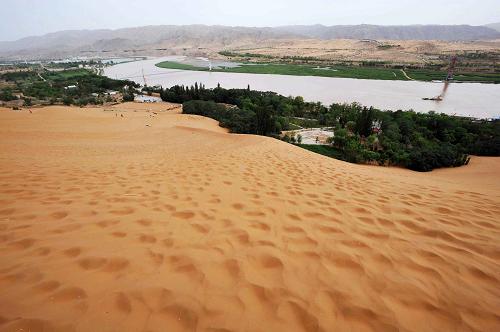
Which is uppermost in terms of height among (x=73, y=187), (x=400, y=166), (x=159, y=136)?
(x=73, y=187)

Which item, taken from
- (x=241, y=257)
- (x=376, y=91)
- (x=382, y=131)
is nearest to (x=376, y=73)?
(x=376, y=91)

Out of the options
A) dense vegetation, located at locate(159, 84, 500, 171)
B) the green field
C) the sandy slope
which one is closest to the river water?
the green field

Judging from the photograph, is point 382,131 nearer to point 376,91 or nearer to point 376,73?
point 376,91

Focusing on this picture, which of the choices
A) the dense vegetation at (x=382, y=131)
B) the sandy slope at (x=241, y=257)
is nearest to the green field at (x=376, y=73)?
the dense vegetation at (x=382, y=131)

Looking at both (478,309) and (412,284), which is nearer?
(478,309)

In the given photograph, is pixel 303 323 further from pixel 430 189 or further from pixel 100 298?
pixel 430 189

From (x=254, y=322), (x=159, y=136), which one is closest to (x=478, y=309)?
(x=254, y=322)

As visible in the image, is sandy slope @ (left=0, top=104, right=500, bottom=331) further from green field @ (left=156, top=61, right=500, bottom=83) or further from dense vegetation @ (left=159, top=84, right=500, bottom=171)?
green field @ (left=156, top=61, right=500, bottom=83)
